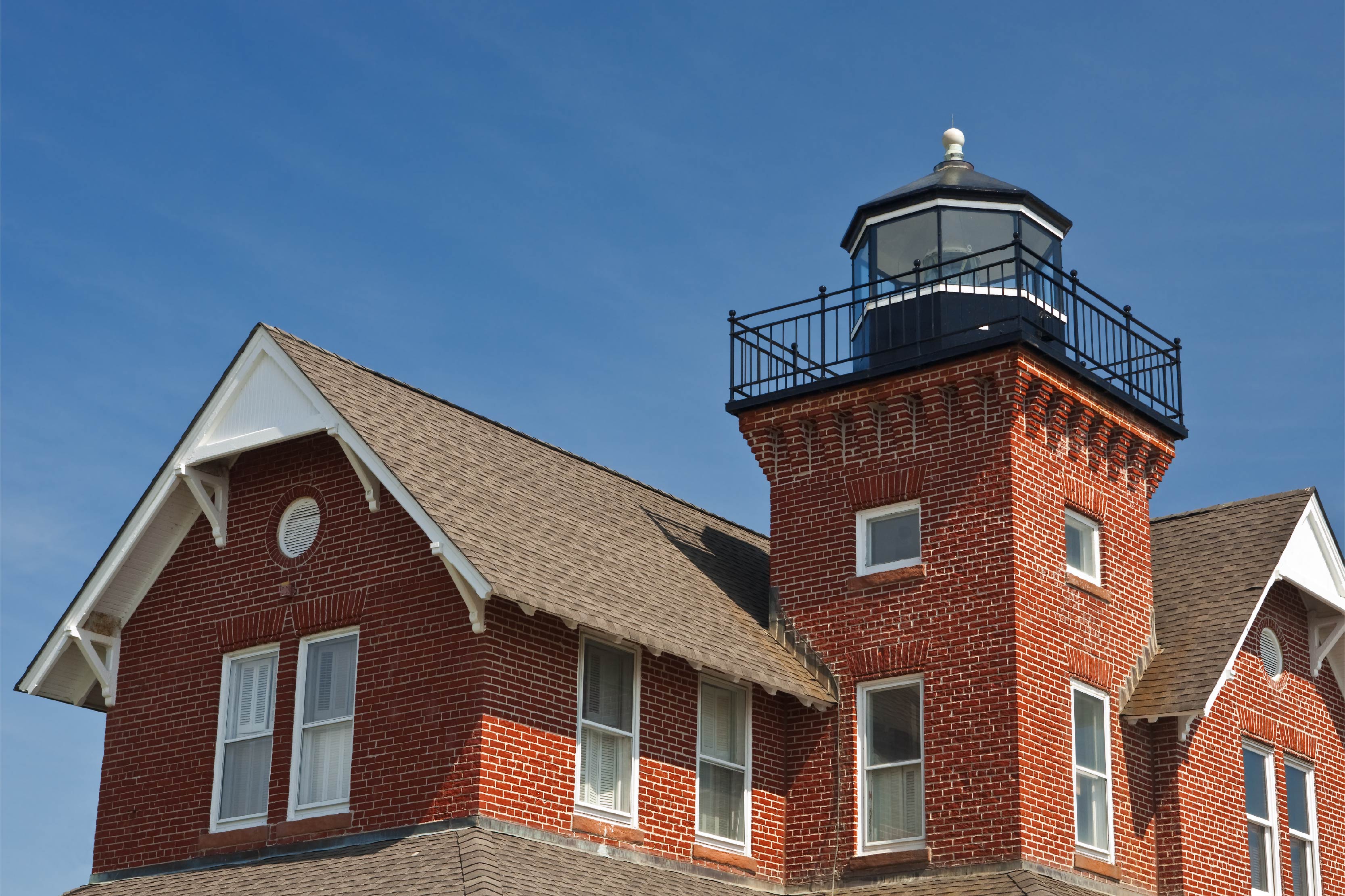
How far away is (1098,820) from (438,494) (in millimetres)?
8441

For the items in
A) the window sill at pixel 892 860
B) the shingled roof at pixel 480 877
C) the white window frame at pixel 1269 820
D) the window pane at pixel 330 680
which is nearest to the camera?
the shingled roof at pixel 480 877

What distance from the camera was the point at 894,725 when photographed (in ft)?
67.5

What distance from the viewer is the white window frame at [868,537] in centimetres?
2108

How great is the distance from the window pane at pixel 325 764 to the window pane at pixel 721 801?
3959 mm

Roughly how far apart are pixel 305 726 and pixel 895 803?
6625mm

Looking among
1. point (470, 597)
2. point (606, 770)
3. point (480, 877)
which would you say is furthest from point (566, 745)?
point (480, 877)

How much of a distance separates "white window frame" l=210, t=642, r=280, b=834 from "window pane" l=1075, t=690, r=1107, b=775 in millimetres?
9020

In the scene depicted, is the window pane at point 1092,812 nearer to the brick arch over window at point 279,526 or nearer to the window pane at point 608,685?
the window pane at point 608,685

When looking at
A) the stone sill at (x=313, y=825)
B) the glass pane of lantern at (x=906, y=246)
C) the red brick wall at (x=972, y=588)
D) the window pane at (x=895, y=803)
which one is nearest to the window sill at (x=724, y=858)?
the red brick wall at (x=972, y=588)

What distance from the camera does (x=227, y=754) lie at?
1952 cm

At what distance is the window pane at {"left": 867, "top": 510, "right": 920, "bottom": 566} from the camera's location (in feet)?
69.4

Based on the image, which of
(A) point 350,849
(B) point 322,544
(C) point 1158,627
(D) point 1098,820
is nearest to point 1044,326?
(C) point 1158,627

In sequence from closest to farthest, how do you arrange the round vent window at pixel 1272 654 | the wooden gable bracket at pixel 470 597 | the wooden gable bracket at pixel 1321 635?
the wooden gable bracket at pixel 470 597 → the round vent window at pixel 1272 654 → the wooden gable bracket at pixel 1321 635

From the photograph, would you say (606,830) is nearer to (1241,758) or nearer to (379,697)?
(379,697)
